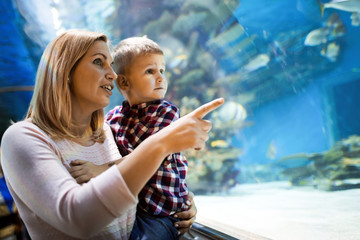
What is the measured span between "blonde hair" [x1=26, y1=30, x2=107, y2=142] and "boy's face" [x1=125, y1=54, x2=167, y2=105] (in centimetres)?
29

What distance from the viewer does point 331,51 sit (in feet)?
30.6

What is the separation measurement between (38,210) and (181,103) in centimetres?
650

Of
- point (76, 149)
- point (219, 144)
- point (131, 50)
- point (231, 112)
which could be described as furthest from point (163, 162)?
point (231, 112)

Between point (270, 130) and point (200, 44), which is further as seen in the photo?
point (270, 130)

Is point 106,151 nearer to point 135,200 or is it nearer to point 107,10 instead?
point 135,200

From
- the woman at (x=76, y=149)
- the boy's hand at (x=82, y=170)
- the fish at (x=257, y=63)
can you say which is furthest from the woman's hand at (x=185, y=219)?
the fish at (x=257, y=63)

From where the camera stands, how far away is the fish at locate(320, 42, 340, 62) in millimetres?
8938

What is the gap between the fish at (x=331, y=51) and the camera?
8.94 m

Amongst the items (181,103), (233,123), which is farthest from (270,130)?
(181,103)

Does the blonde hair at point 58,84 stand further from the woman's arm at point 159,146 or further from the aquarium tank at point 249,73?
the aquarium tank at point 249,73

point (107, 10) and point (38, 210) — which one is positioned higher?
point (107, 10)

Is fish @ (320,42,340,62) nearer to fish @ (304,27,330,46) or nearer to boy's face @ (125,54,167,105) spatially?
fish @ (304,27,330,46)

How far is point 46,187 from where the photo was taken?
65 centimetres

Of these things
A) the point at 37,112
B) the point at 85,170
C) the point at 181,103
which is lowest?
the point at 85,170
